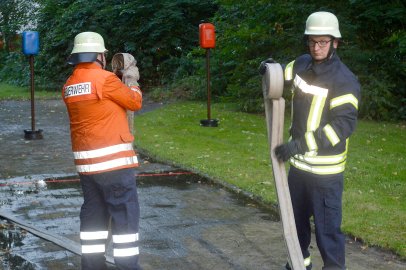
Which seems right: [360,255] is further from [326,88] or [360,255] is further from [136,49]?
[136,49]

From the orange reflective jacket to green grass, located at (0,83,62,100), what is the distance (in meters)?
19.7

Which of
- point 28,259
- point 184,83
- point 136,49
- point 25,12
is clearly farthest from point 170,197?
point 25,12

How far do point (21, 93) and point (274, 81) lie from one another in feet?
73.9

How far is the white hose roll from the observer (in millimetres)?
4758

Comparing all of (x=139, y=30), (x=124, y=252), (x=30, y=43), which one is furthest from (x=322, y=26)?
(x=139, y=30)

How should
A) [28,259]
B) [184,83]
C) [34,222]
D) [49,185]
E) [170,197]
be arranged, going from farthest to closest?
[184,83], [49,185], [170,197], [34,222], [28,259]

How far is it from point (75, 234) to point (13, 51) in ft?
96.9

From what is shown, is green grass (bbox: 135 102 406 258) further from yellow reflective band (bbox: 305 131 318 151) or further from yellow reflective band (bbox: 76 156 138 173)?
yellow reflective band (bbox: 76 156 138 173)

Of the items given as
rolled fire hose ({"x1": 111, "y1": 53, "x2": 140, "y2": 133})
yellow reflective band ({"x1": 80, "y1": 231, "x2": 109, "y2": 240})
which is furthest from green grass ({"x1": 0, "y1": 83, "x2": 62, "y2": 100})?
yellow reflective band ({"x1": 80, "y1": 231, "x2": 109, "y2": 240})

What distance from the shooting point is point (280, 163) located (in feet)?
16.1

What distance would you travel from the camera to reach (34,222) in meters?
7.27

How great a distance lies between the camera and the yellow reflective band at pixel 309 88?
15.8ft

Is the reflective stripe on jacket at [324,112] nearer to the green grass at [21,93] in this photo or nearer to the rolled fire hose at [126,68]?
the rolled fire hose at [126,68]

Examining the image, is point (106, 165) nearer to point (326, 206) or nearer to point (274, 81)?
point (274, 81)
